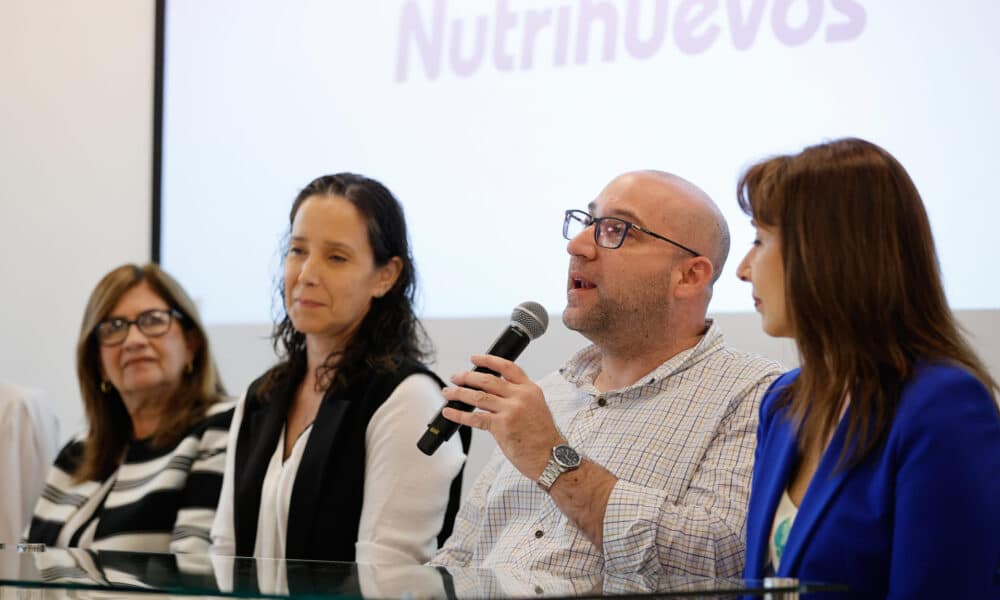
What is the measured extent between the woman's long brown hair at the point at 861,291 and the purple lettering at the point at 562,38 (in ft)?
6.24

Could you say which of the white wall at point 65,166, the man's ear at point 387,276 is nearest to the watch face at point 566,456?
the man's ear at point 387,276

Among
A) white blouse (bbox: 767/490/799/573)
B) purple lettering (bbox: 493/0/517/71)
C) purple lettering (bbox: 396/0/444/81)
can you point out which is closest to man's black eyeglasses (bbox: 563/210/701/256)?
white blouse (bbox: 767/490/799/573)

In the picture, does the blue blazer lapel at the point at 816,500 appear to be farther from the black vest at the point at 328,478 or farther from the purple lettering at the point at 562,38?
the purple lettering at the point at 562,38

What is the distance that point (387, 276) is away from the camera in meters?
2.96

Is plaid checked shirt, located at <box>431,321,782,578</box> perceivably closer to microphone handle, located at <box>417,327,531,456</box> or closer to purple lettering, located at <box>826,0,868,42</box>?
microphone handle, located at <box>417,327,531,456</box>

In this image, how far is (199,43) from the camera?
175 inches

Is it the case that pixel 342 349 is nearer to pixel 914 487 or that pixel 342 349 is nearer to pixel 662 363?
pixel 662 363

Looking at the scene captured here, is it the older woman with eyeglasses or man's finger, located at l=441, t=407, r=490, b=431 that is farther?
the older woman with eyeglasses

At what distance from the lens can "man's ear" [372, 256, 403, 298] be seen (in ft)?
9.63

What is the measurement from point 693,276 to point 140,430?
1757mm

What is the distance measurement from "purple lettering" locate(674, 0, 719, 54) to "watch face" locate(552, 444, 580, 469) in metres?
1.53

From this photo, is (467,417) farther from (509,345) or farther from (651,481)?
(651,481)

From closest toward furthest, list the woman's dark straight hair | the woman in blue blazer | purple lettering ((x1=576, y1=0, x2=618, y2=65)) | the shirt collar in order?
1. the woman in blue blazer
2. the shirt collar
3. the woman's dark straight hair
4. purple lettering ((x1=576, y1=0, x2=618, y2=65))

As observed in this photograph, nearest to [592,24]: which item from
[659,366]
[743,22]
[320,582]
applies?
[743,22]
